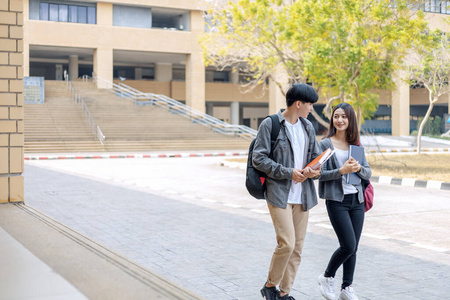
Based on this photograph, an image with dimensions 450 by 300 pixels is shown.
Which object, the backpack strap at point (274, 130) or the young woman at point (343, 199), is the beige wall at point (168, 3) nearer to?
the young woman at point (343, 199)

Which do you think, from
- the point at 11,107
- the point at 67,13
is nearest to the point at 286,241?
the point at 11,107

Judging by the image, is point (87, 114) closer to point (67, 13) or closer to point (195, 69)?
point (67, 13)

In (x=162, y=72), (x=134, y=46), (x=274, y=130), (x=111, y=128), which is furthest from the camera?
(x=162, y=72)

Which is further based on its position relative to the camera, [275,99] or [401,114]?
[401,114]

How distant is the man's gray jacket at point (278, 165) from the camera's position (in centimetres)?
458

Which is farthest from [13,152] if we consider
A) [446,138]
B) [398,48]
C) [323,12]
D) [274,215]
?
[446,138]

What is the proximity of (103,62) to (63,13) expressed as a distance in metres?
4.43

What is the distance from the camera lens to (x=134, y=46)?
4650 cm

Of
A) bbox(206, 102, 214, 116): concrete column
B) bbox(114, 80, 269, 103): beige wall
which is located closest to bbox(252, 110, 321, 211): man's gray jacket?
bbox(114, 80, 269, 103): beige wall

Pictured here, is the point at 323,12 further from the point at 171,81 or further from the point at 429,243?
the point at 171,81

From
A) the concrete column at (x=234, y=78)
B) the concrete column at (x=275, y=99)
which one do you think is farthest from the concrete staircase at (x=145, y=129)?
the concrete column at (x=234, y=78)

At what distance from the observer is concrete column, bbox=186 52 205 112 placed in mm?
48344

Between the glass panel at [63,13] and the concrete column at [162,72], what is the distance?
11.4 metres

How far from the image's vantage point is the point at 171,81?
54719 millimetres
